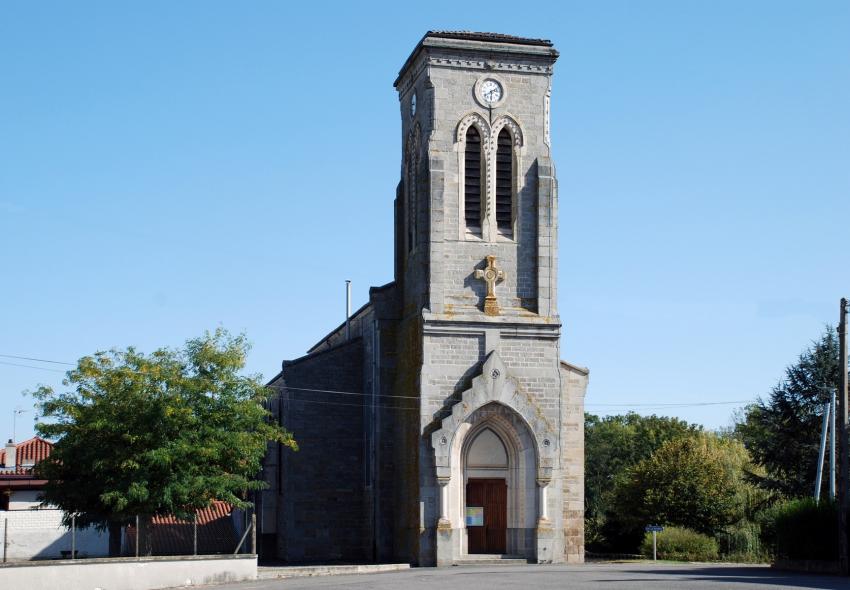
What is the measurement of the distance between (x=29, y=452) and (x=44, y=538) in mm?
12502

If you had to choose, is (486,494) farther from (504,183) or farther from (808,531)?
(808,531)

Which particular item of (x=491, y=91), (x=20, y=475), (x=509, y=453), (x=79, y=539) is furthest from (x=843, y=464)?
(x=20, y=475)

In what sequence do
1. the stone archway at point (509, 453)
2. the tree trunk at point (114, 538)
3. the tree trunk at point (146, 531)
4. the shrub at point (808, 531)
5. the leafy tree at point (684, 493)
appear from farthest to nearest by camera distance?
the leafy tree at point (684, 493) → the stone archway at point (509, 453) → the tree trunk at point (114, 538) → the tree trunk at point (146, 531) → the shrub at point (808, 531)

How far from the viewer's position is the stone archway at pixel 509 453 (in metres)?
41.9

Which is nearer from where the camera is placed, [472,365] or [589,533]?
[472,365]

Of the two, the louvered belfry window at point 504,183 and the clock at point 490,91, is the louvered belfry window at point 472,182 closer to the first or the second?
the louvered belfry window at point 504,183

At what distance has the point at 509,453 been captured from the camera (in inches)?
1700

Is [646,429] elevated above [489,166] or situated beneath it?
situated beneath

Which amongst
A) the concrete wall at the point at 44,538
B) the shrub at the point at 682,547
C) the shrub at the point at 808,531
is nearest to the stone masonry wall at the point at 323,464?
the concrete wall at the point at 44,538

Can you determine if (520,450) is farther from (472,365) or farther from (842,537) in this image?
(842,537)

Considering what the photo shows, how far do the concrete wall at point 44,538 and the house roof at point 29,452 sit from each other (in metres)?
9.84

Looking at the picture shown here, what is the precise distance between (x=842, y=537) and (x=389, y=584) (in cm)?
1219

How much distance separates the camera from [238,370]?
131 ft

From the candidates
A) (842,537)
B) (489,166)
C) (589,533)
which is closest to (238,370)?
(489,166)
